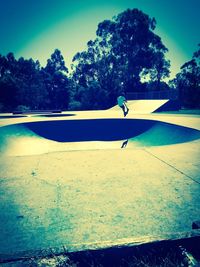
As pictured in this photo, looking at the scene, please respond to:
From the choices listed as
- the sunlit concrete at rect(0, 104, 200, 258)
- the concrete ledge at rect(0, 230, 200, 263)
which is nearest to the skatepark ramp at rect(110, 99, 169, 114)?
the sunlit concrete at rect(0, 104, 200, 258)

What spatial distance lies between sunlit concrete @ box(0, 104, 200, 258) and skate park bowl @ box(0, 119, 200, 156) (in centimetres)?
447

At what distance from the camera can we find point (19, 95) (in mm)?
37188

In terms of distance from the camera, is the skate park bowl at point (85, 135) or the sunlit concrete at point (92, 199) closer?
the sunlit concrete at point (92, 199)

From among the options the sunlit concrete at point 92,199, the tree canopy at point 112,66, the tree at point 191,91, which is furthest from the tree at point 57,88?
the sunlit concrete at point 92,199

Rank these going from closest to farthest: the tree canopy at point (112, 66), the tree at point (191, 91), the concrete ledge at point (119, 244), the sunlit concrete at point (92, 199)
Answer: the concrete ledge at point (119, 244), the sunlit concrete at point (92, 199), the tree at point (191, 91), the tree canopy at point (112, 66)

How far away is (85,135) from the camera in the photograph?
11.9 meters

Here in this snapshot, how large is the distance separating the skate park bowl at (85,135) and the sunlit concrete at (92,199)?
176 inches

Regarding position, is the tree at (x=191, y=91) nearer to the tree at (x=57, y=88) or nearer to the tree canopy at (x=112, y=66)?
the tree canopy at (x=112, y=66)

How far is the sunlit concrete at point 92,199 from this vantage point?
2047 millimetres

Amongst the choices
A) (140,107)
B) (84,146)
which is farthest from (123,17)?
(84,146)

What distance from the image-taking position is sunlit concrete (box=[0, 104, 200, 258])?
2.05 m

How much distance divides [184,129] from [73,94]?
1583 inches

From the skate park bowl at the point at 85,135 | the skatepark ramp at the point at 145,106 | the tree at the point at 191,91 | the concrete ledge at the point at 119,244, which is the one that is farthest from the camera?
the tree at the point at 191,91

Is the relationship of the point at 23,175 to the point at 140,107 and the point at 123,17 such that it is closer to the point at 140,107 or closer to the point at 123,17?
the point at 140,107
